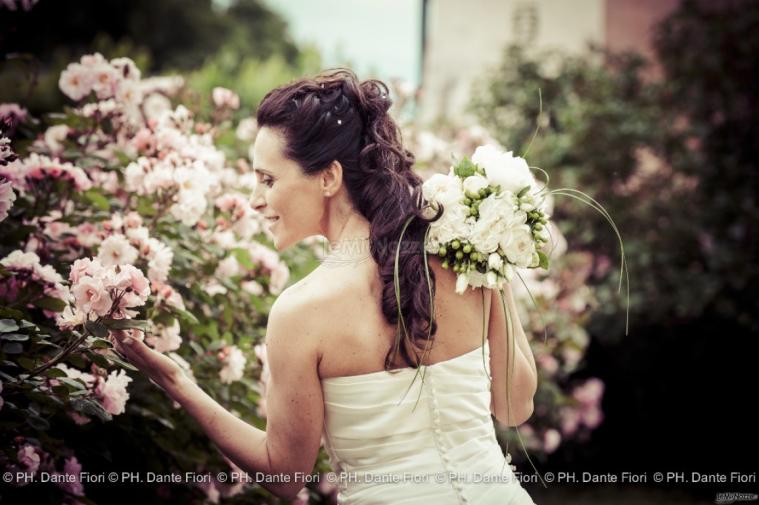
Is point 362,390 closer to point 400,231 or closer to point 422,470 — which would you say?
point 422,470

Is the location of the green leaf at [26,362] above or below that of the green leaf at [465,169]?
below

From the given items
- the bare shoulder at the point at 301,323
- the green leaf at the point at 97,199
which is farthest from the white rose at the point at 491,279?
the green leaf at the point at 97,199

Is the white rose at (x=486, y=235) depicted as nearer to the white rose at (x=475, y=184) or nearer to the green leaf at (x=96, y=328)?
the white rose at (x=475, y=184)

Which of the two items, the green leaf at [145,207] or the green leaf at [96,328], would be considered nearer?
the green leaf at [96,328]

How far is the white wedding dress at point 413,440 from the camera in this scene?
203 cm

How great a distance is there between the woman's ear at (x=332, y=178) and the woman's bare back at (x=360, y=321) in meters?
0.20

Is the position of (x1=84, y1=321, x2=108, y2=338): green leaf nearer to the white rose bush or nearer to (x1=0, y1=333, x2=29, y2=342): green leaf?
the white rose bush

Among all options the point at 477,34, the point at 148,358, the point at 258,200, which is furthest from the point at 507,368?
the point at 477,34

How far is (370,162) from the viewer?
2154 mm

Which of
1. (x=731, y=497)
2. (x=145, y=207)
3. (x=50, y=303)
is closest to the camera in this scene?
(x=50, y=303)

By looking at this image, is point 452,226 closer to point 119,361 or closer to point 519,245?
point 519,245

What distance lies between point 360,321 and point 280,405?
0.28 meters

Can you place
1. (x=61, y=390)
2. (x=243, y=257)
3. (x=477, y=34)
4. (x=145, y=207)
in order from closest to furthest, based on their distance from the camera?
(x=61, y=390) → (x=145, y=207) → (x=243, y=257) → (x=477, y=34)

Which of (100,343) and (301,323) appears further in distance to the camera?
(100,343)
